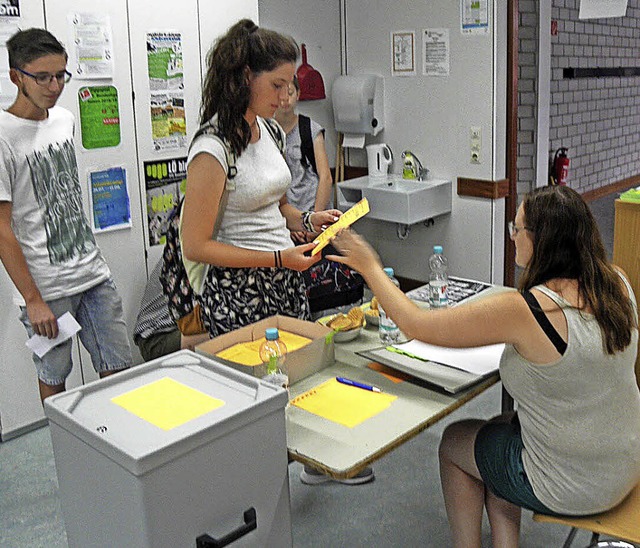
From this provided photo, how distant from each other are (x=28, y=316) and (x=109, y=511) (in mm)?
1448

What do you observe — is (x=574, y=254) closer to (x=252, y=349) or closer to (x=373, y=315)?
(x=373, y=315)

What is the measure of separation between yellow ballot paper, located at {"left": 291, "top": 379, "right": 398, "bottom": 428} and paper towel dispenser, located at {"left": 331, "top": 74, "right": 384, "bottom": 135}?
127 inches

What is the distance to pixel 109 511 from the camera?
4.67ft

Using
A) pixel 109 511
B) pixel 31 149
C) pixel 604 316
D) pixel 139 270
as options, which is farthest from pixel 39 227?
pixel 604 316

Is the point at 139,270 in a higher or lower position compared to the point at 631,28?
lower

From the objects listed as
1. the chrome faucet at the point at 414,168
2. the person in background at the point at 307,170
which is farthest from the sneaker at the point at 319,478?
the chrome faucet at the point at 414,168

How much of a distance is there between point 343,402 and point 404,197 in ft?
9.17

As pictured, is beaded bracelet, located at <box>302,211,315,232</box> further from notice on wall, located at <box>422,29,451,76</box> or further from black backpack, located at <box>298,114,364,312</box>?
notice on wall, located at <box>422,29,451,76</box>

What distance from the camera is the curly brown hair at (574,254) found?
5.77 ft

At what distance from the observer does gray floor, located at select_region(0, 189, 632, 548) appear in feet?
8.44

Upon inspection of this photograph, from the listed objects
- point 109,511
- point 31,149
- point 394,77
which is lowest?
point 109,511

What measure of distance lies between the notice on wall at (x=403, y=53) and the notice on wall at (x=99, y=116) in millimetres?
2055

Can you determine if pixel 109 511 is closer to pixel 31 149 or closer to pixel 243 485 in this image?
pixel 243 485

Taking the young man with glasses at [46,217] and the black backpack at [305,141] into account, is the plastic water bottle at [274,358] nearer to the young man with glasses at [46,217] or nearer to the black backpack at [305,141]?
the young man with glasses at [46,217]
